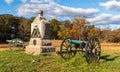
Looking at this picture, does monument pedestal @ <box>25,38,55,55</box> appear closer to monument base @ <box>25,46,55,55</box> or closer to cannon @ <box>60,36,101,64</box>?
monument base @ <box>25,46,55,55</box>

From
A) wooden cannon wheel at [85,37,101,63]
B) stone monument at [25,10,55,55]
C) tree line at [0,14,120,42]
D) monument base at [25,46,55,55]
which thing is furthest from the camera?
tree line at [0,14,120,42]

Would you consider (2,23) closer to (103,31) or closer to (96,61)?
(103,31)

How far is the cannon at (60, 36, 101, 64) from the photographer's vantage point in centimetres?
1205

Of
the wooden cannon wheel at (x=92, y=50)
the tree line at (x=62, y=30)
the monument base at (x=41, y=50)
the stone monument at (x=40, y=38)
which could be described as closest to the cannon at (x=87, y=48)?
the wooden cannon wheel at (x=92, y=50)

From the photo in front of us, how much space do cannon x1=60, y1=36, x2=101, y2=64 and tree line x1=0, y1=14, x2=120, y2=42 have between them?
36332mm

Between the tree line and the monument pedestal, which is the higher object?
the tree line

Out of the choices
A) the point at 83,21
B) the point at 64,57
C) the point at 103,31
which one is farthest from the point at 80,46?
the point at 103,31

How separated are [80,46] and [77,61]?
1.60 meters

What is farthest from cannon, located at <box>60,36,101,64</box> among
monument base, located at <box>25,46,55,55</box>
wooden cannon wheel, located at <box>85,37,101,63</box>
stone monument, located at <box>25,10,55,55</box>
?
stone monument, located at <box>25,10,55,55</box>

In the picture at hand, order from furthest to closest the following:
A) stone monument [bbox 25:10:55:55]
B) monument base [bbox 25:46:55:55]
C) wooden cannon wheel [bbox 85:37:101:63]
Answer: stone monument [bbox 25:10:55:55] → monument base [bbox 25:46:55:55] → wooden cannon wheel [bbox 85:37:101:63]

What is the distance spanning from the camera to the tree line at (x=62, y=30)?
187 ft

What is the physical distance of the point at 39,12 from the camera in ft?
55.3

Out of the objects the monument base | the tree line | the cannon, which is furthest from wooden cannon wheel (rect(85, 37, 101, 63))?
the tree line

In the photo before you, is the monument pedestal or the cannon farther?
the monument pedestal
